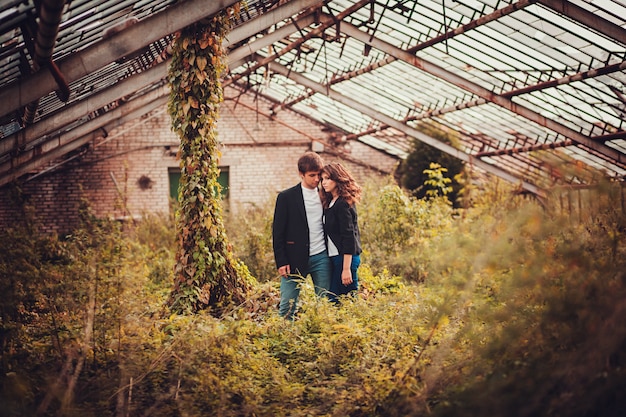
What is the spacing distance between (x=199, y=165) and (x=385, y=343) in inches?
112

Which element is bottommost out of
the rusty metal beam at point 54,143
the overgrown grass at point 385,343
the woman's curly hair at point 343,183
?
the overgrown grass at point 385,343

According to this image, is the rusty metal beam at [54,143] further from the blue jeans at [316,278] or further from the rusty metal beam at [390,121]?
the blue jeans at [316,278]

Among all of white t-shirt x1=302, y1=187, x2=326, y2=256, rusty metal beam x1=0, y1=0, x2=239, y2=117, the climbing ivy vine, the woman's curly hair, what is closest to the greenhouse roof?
rusty metal beam x1=0, y1=0, x2=239, y2=117

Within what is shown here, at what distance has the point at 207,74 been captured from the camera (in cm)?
572

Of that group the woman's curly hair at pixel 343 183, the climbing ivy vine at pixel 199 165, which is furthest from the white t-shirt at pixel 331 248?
the climbing ivy vine at pixel 199 165

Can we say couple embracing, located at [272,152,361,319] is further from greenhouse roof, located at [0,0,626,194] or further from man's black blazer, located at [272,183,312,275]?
greenhouse roof, located at [0,0,626,194]

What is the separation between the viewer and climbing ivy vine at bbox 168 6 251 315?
5586 millimetres

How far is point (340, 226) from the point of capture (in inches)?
180

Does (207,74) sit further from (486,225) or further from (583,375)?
(583,375)

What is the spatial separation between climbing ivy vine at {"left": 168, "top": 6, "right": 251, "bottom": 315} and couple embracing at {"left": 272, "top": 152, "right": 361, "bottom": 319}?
1.19 metres

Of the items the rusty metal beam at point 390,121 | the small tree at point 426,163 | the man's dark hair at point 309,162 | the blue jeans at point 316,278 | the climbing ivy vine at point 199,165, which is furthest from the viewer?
the small tree at point 426,163

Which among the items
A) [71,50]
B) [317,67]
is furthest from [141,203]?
[71,50]

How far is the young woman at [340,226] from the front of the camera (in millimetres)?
4566

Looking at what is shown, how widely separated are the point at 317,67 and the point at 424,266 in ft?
23.9
